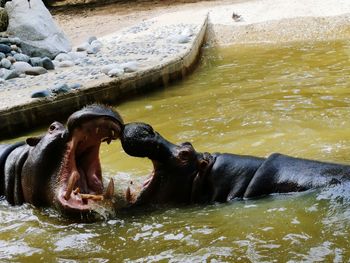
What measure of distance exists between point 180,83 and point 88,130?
5.40 metres

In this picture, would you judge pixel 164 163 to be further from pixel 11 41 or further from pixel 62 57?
pixel 11 41

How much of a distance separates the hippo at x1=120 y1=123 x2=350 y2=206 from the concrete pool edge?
3.59 m

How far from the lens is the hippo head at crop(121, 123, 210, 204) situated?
312 cm

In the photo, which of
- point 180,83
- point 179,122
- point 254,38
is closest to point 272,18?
point 254,38

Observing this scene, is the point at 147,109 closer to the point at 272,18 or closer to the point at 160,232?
the point at 160,232

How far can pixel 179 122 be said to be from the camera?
6.23 meters

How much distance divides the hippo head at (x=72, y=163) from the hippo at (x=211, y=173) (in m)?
0.16

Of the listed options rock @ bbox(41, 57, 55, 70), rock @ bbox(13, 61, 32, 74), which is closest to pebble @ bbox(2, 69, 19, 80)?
rock @ bbox(13, 61, 32, 74)

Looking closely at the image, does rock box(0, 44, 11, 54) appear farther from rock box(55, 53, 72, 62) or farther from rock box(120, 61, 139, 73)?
rock box(120, 61, 139, 73)

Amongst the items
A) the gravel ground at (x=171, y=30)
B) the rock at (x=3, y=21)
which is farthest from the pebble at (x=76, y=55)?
the rock at (x=3, y=21)

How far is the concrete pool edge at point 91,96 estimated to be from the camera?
21.6 feet

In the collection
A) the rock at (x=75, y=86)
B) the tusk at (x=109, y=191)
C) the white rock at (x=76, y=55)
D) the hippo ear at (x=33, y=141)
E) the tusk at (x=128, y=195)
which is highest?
the hippo ear at (x=33, y=141)

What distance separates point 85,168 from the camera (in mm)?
3443

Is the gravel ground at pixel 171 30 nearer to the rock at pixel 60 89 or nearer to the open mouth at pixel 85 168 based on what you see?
the rock at pixel 60 89
